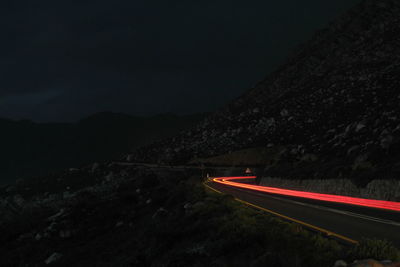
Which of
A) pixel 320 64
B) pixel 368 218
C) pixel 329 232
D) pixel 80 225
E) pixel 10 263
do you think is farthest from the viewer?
pixel 320 64

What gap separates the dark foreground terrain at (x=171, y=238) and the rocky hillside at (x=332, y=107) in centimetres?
973

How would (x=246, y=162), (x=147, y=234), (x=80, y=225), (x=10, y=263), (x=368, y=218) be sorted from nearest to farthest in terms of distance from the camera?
1. (x=368, y=218)
2. (x=147, y=234)
3. (x=10, y=263)
4. (x=80, y=225)
5. (x=246, y=162)

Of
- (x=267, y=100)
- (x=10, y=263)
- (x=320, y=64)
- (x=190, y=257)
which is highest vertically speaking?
(x=320, y=64)

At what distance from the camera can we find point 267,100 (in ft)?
306

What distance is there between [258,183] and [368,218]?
2555 centimetres

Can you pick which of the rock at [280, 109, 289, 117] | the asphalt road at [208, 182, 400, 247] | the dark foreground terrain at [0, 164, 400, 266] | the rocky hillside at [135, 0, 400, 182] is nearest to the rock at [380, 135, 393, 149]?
the rocky hillside at [135, 0, 400, 182]

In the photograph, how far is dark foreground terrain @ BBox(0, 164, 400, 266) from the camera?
23.8 ft

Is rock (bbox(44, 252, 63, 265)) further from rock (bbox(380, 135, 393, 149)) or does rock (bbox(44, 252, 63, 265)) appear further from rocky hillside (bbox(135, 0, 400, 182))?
rock (bbox(380, 135, 393, 149))

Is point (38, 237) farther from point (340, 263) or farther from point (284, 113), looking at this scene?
point (284, 113)

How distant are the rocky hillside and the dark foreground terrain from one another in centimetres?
973

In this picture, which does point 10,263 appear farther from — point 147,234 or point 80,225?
point 147,234

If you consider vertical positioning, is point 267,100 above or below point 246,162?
above

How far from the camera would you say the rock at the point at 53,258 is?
21.8 metres

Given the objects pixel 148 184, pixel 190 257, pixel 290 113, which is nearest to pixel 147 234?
pixel 190 257
